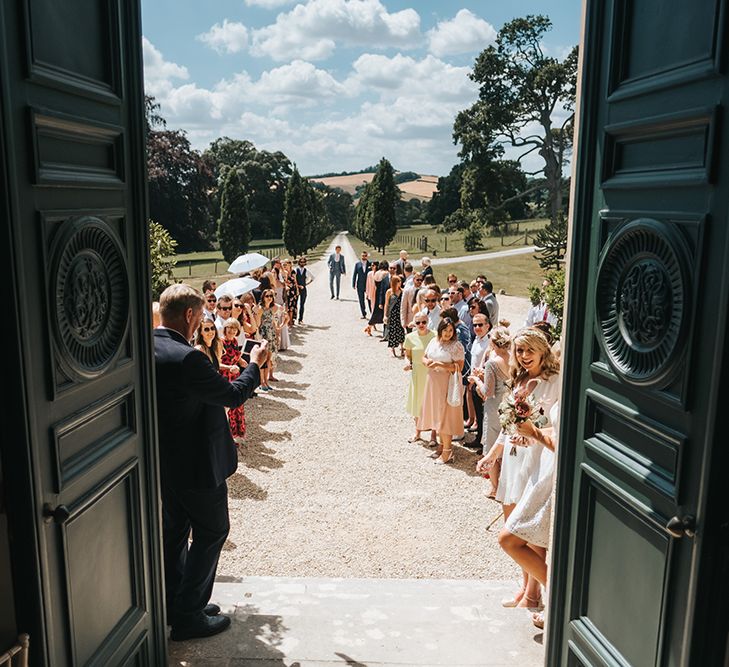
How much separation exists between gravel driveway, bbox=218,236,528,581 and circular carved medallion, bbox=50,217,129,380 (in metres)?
3.32

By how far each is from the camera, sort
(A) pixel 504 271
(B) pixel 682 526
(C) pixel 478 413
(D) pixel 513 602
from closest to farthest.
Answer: (B) pixel 682 526 → (D) pixel 513 602 → (C) pixel 478 413 → (A) pixel 504 271

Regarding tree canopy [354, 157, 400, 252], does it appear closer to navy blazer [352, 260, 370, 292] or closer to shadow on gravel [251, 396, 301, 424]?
navy blazer [352, 260, 370, 292]

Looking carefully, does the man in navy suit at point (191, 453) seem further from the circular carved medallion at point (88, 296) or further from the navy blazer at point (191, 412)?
the circular carved medallion at point (88, 296)

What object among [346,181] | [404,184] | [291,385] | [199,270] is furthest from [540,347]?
[346,181]

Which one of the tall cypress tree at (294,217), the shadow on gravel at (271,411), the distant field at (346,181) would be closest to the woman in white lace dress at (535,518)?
the shadow on gravel at (271,411)

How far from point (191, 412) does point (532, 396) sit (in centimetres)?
242

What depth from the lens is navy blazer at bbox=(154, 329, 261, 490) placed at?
415 cm

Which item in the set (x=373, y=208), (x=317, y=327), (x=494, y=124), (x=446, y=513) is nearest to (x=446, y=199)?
(x=373, y=208)

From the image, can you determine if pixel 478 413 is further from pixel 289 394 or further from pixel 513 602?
pixel 513 602

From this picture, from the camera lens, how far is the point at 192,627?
14.8 ft

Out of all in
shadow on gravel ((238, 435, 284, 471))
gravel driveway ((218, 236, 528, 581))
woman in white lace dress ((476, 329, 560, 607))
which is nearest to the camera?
woman in white lace dress ((476, 329, 560, 607))

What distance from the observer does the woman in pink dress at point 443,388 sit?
29.2ft

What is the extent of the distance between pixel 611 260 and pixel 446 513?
5101 mm

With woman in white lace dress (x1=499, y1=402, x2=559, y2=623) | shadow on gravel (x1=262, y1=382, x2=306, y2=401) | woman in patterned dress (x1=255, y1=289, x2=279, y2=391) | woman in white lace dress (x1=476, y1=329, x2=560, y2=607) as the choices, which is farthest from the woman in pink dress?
woman in patterned dress (x1=255, y1=289, x2=279, y2=391)
